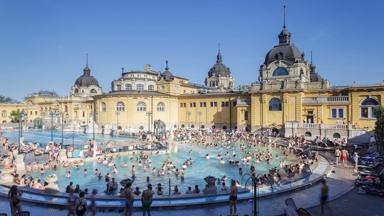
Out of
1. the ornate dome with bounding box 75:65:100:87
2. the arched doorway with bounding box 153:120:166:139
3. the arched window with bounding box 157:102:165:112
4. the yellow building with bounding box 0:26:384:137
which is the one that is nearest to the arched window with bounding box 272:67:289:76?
the yellow building with bounding box 0:26:384:137

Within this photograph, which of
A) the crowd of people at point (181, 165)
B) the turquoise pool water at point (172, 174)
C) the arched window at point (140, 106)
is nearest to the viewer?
the crowd of people at point (181, 165)

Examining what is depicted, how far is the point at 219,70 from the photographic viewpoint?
81.6 meters

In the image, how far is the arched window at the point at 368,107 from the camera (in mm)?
39094

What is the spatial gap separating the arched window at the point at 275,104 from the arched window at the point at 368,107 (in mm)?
11141

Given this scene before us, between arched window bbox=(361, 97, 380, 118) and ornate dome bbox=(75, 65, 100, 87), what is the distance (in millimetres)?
65651

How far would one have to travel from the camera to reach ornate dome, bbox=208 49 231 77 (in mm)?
81375

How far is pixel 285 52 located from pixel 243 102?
1080 cm

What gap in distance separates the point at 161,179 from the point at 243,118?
104ft

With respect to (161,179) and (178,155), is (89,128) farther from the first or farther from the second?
(161,179)

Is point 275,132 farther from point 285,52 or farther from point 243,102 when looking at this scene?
point 285,52

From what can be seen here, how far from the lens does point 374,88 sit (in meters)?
38.7

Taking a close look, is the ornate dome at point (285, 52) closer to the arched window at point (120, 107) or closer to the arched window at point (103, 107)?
the arched window at point (120, 107)

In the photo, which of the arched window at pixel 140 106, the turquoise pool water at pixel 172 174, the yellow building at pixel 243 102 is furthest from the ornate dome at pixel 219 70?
the turquoise pool water at pixel 172 174

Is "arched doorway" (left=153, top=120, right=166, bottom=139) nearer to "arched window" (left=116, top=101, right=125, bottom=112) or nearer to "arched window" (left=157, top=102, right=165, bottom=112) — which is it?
"arched window" (left=157, top=102, right=165, bottom=112)
